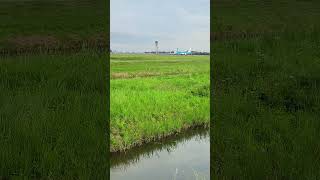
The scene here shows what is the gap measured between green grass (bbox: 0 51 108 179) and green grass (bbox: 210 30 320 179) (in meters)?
2.25

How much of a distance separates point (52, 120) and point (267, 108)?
505 cm

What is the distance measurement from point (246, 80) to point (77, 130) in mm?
6213

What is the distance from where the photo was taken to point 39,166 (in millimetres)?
6434

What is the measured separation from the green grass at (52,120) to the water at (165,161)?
139 cm

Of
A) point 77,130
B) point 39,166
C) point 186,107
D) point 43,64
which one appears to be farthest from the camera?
point 186,107

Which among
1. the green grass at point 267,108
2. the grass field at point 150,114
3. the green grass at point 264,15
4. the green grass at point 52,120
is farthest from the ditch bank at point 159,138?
the green grass at point 264,15

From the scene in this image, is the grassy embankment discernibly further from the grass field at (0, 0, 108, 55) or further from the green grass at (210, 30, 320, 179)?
the grass field at (0, 0, 108, 55)

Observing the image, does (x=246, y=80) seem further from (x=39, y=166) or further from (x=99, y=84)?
(x=39, y=166)

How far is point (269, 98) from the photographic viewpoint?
1095cm

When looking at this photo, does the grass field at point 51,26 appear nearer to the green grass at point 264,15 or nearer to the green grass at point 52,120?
the green grass at point 52,120

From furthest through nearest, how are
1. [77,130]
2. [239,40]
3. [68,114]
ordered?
[239,40] → [68,114] → [77,130]

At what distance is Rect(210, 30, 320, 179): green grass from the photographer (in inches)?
271

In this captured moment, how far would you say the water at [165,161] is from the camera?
375 inches

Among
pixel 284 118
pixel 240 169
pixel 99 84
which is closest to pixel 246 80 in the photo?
pixel 284 118
